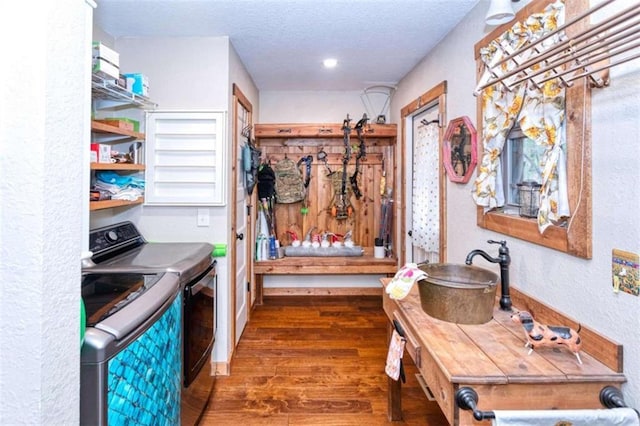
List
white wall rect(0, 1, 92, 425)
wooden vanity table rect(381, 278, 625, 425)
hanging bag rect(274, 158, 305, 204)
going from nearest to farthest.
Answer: white wall rect(0, 1, 92, 425) → wooden vanity table rect(381, 278, 625, 425) → hanging bag rect(274, 158, 305, 204)

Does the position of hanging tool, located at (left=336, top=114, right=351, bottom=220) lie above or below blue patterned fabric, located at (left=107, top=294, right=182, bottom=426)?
above

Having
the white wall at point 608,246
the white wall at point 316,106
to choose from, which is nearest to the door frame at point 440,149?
the white wall at point 316,106

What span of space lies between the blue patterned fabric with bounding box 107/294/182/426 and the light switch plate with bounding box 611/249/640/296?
168 centimetres

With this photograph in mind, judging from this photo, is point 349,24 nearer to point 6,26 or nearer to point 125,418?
point 6,26

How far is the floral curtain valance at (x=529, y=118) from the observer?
4.50 ft

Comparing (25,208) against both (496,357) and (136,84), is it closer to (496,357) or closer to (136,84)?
(496,357)

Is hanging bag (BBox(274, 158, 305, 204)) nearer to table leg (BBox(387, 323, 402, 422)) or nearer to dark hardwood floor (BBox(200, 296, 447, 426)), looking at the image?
dark hardwood floor (BBox(200, 296, 447, 426))

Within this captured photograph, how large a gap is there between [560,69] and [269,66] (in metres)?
2.49

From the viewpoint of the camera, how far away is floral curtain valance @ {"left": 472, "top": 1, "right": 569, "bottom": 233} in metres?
1.37

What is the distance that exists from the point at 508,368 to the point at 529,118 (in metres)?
1.04

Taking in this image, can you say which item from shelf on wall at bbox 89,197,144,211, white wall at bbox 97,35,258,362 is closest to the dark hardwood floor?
white wall at bbox 97,35,258,362

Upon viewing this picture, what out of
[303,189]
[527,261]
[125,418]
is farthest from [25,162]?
[303,189]

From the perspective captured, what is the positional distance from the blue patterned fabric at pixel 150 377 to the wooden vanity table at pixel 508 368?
3.47 ft

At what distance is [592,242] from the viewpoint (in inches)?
49.5
